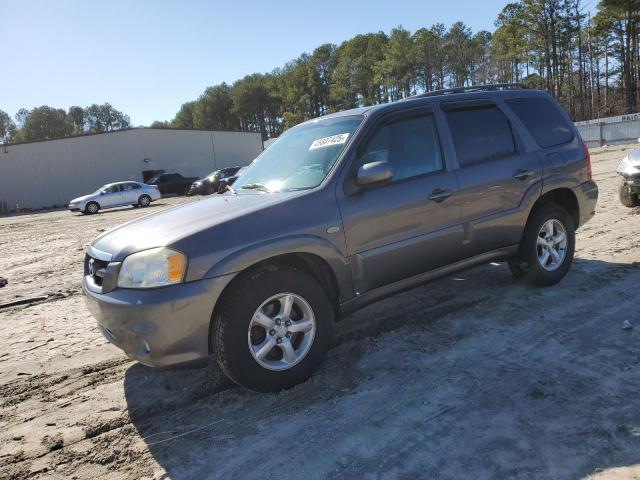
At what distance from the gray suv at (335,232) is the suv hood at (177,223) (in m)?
0.02

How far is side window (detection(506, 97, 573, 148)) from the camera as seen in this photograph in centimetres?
486

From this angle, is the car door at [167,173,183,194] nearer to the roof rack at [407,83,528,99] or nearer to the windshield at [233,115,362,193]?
the windshield at [233,115,362,193]

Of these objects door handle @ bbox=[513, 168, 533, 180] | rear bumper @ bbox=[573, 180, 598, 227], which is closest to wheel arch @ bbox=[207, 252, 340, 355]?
door handle @ bbox=[513, 168, 533, 180]

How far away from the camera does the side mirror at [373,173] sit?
3432mm

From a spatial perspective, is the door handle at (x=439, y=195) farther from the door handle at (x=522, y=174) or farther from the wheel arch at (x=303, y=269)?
the wheel arch at (x=303, y=269)

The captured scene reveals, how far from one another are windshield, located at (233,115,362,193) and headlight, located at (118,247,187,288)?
111cm

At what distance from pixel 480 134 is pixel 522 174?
0.59 metres

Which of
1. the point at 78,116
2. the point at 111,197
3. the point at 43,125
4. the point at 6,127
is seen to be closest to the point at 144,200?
the point at 111,197

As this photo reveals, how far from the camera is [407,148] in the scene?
4004 millimetres

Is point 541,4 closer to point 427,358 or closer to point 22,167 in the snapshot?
point 22,167

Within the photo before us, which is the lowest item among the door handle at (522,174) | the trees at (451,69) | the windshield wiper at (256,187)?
the door handle at (522,174)

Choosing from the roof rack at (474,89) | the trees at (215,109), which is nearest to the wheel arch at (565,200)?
the roof rack at (474,89)

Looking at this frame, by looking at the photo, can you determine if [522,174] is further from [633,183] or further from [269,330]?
[633,183]

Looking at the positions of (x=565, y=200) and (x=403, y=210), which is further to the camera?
(x=565, y=200)
